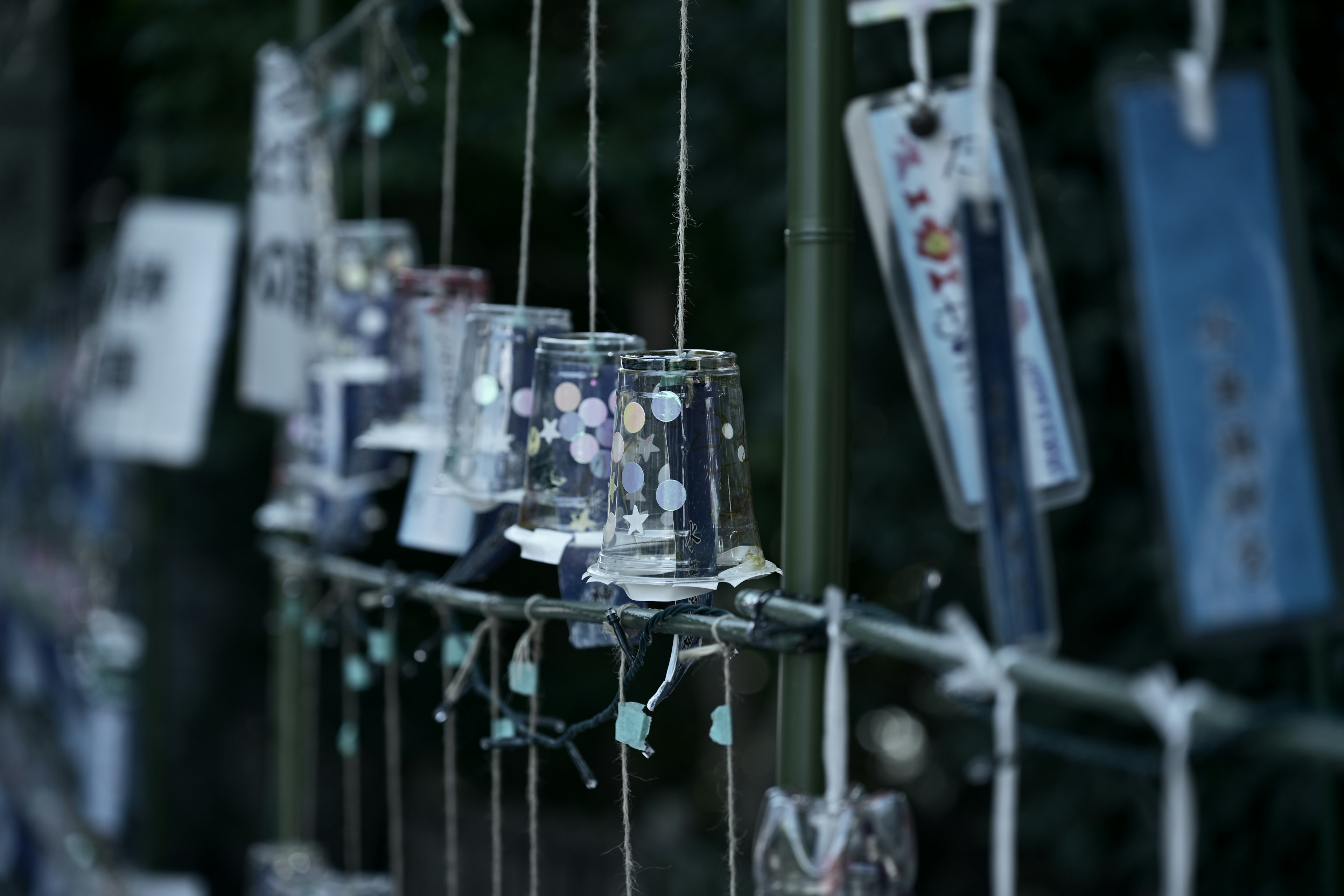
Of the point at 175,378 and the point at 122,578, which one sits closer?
the point at 175,378

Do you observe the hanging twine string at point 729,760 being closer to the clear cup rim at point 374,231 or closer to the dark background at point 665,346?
the dark background at point 665,346

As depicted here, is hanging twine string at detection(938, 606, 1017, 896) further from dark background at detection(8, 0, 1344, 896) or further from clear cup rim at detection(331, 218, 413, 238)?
clear cup rim at detection(331, 218, 413, 238)

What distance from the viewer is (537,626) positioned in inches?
37.4

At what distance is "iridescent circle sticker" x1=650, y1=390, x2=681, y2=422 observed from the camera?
0.78m

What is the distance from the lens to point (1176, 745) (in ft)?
1.71

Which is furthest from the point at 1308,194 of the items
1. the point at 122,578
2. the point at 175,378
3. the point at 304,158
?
the point at 122,578

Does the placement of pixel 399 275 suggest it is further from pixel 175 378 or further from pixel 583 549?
pixel 175 378

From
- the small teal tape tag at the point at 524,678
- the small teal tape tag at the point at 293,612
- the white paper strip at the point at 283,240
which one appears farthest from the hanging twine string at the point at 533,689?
the white paper strip at the point at 283,240

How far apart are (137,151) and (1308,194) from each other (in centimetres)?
243

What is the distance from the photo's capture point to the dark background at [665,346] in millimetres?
2004

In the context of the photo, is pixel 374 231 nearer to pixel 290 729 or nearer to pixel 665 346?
pixel 290 729

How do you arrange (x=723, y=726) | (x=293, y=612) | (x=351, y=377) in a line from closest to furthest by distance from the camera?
(x=723, y=726), (x=351, y=377), (x=293, y=612)

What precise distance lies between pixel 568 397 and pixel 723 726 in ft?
0.85

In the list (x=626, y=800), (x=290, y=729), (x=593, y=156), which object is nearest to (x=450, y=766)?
(x=626, y=800)
